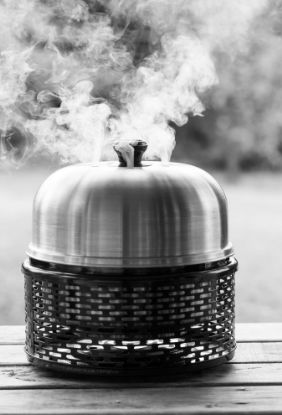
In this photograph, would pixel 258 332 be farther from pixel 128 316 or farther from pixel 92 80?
pixel 92 80

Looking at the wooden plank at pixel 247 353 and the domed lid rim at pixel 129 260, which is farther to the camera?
the wooden plank at pixel 247 353

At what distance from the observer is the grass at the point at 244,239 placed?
3.83 meters

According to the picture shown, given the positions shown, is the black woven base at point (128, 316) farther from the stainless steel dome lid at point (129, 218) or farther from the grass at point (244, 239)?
the grass at point (244, 239)

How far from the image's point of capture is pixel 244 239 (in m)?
4.84

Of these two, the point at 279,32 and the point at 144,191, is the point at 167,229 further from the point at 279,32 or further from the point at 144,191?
the point at 279,32

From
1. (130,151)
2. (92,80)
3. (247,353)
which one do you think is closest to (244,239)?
(92,80)

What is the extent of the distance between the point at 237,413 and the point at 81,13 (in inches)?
64.9

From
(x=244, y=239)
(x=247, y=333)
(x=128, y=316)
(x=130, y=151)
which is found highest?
(x=130, y=151)

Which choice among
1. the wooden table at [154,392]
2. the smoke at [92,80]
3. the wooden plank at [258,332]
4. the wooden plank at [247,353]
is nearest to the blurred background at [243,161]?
the smoke at [92,80]

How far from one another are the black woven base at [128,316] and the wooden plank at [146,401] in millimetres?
69

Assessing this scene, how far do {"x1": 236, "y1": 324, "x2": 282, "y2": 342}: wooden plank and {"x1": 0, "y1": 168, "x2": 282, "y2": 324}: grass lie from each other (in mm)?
1834

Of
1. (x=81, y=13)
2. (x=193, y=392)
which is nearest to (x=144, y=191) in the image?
(x=193, y=392)

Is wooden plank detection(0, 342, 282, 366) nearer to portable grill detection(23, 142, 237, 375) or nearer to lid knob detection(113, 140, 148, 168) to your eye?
portable grill detection(23, 142, 237, 375)

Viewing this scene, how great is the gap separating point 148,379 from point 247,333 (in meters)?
0.44
